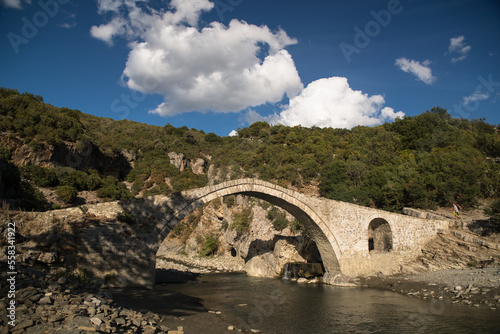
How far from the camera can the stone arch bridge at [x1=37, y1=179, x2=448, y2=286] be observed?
34.5 feet

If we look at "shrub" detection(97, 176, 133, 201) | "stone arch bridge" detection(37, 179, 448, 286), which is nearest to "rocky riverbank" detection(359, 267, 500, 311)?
"stone arch bridge" detection(37, 179, 448, 286)

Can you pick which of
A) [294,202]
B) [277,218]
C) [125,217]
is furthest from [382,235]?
[125,217]

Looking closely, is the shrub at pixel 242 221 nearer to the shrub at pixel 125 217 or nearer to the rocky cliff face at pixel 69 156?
the shrub at pixel 125 217

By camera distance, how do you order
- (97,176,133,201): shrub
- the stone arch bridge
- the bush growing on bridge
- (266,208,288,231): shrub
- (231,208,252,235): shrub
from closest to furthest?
the stone arch bridge, (266,208,288,231): shrub, (231,208,252,235): shrub, (97,176,133,201): shrub, the bush growing on bridge

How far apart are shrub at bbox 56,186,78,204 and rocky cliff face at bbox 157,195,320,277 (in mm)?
11313

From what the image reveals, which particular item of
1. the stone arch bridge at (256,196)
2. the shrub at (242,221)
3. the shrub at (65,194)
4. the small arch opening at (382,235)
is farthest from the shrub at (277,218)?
the shrub at (65,194)

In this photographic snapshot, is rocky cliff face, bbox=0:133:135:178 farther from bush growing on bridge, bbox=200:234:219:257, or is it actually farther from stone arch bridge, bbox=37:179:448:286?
stone arch bridge, bbox=37:179:448:286

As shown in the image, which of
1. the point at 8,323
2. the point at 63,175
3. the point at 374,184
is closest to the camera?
the point at 8,323

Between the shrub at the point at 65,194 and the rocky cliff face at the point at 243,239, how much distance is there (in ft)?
37.1

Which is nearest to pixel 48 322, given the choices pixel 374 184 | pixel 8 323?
pixel 8 323

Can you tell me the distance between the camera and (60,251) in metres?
9.74

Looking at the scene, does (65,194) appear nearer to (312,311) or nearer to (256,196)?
(256,196)

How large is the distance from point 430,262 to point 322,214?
6465mm

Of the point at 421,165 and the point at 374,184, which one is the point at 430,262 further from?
the point at 421,165
